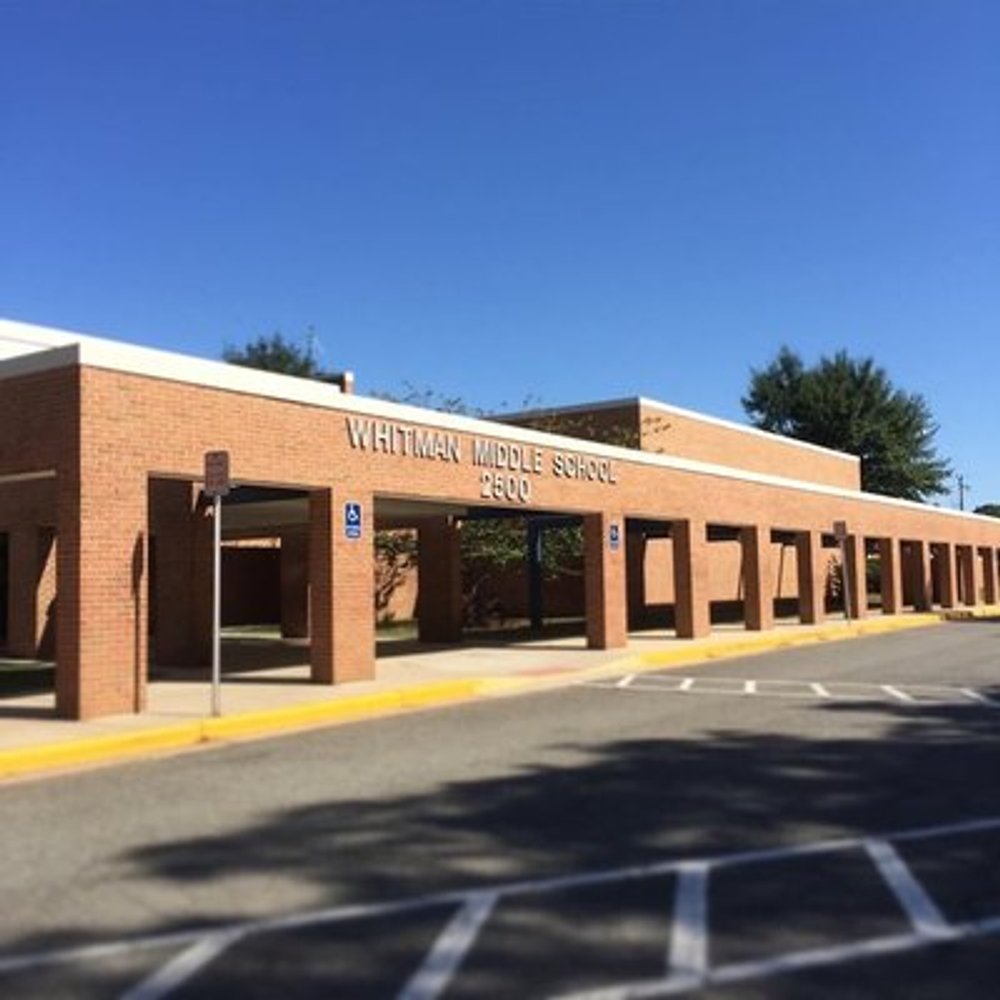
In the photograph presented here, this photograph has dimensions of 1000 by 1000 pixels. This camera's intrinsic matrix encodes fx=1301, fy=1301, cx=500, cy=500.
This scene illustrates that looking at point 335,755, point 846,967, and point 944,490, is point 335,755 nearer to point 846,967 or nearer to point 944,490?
point 846,967

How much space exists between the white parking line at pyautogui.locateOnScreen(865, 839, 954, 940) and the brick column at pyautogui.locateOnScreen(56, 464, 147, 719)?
9.23 m

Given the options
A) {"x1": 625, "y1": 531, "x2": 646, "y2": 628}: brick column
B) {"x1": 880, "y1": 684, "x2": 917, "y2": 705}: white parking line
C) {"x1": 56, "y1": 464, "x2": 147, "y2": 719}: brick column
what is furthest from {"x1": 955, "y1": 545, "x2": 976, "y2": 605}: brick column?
{"x1": 56, "y1": 464, "x2": 147, "y2": 719}: brick column

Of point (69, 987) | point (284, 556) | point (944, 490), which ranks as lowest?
point (69, 987)

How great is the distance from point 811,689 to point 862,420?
53.5 m

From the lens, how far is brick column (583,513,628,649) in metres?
25.6

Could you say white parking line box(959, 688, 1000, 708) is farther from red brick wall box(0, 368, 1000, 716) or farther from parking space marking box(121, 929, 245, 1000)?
parking space marking box(121, 929, 245, 1000)

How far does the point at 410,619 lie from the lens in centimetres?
4272

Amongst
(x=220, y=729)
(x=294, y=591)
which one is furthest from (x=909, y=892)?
(x=294, y=591)

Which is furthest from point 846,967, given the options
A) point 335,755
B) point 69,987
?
point 335,755

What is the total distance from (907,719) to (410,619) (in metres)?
29.6

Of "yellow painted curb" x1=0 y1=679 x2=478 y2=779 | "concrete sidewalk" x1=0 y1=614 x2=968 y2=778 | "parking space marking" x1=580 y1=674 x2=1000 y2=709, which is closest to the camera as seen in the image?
"yellow painted curb" x1=0 y1=679 x2=478 y2=779

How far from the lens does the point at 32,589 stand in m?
26.5

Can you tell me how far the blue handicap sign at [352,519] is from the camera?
18.5m

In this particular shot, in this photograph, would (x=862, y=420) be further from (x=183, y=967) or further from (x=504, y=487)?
(x=183, y=967)
